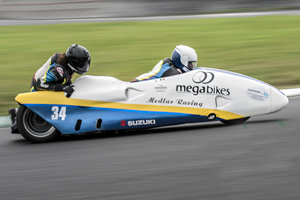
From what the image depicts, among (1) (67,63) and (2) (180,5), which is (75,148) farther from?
(2) (180,5)

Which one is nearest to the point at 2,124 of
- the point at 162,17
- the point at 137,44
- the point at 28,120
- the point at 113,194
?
the point at 28,120

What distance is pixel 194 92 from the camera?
6543mm

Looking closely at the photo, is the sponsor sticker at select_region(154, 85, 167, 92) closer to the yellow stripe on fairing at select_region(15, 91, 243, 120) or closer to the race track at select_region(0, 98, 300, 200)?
the yellow stripe on fairing at select_region(15, 91, 243, 120)

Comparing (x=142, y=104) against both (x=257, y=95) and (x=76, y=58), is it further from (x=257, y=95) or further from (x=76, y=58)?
(x=257, y=95)

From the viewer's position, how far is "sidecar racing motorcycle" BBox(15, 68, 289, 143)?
6.43 m

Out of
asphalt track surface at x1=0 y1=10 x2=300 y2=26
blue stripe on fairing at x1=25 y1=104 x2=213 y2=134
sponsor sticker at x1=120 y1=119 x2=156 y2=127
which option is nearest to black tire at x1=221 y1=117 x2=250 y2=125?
blue stripe on fairing at x1=25 y1=104 x2=213 y2=134

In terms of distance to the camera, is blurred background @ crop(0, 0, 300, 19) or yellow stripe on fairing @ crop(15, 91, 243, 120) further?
blurred background @ crop(0, 0, 300, 19)

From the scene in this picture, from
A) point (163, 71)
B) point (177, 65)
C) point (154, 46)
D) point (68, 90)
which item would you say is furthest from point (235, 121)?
point (154, 46)

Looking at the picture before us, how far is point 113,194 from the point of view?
175 inches

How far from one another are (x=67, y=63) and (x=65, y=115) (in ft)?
2.27

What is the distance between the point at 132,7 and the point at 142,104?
1567 centimetres

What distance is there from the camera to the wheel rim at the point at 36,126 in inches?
255

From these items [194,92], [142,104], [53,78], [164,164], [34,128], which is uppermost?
[53,78]

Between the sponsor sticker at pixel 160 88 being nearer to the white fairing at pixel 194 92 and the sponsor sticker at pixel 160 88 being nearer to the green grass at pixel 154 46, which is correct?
the white fairing at pixel 194 92
